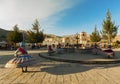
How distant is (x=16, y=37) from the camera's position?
→ 138ft

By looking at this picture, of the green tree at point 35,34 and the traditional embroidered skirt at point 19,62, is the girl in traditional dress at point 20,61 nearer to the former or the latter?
the traditional embroidered skirt at point 19,62

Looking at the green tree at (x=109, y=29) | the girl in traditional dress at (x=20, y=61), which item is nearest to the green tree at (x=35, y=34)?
the green tree at (x=109, y=29)

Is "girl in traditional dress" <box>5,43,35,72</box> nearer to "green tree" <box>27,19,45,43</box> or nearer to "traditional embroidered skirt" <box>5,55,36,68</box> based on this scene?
"traditional embroidered skirt" <box>5,55,36,68</box>

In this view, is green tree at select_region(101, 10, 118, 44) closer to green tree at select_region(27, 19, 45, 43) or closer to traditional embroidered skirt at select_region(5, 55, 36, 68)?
green tree at select_region(27, 19, 45, 43)

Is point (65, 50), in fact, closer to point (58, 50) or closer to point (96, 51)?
point (58, 50)

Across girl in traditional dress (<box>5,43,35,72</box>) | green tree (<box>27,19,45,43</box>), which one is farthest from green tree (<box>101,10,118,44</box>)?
girl in traditional dress (<box>5,43,35,72</box>)

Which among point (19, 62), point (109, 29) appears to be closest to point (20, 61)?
point (19, 62)

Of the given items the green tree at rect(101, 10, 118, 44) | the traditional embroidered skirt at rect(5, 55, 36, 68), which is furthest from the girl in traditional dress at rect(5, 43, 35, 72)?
the green tree at rect(101, 10, 118, 44)

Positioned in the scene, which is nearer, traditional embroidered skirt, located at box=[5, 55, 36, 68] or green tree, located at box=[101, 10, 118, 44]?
traditional embroidered skirt, located at box=[5, 55, 36, 68]

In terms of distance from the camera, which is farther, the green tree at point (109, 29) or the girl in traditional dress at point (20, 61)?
the green tree at point (109, 29)

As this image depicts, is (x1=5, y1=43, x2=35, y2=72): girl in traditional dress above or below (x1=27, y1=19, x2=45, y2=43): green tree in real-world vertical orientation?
below

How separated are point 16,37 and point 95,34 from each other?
25602mm

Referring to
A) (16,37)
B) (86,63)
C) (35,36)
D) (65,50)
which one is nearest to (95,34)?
(35,36)

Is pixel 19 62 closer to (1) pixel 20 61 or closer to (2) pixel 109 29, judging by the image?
(1) pixel 20 61
